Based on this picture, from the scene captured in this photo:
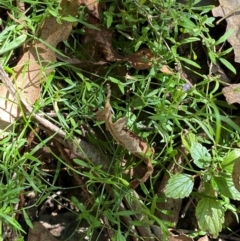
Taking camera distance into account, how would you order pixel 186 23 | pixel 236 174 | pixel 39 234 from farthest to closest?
pixel 39 234
pixel 186 23
pixel 236 174

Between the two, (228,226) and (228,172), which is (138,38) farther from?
(228,226)

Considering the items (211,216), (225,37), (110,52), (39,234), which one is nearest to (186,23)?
(225,37)

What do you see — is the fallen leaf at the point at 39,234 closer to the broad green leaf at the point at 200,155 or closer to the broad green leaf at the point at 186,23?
the broad green leaf at the point at 200,155

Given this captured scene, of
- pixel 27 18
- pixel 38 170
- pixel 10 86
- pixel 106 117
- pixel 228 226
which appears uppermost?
pixel 27 18

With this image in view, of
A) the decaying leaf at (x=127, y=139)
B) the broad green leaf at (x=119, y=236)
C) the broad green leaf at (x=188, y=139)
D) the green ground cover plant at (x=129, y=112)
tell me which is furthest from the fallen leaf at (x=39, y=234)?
the broad green leaf at (x=188, y=139)

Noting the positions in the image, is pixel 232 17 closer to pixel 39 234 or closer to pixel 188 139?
pixel 188 139

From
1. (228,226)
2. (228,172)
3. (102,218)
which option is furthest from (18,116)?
(228,226)

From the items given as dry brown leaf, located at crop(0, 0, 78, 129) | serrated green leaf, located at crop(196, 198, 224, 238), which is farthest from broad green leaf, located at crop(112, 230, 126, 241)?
dry brown leaf, located at crop(0, 0, 78, 129)
